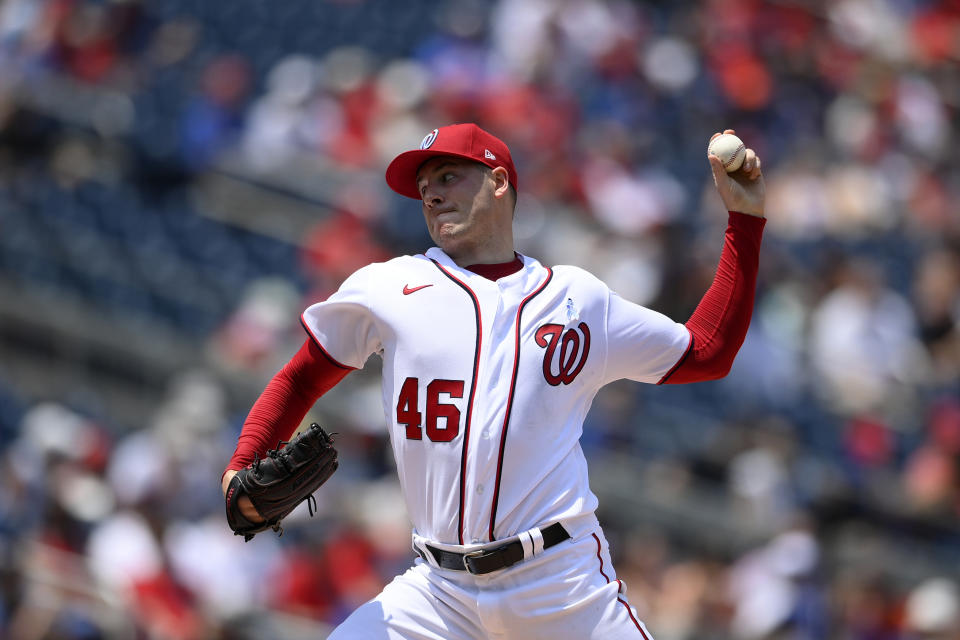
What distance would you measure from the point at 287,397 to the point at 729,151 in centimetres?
117

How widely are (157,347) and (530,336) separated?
5.66 metres

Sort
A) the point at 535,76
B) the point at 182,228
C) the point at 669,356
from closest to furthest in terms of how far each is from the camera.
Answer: the point at 669,356
the point at 182,228
the point at 535,76

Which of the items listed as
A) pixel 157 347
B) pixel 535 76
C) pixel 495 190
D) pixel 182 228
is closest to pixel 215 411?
pixel 157 347

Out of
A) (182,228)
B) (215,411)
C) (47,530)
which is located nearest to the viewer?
(47,530)

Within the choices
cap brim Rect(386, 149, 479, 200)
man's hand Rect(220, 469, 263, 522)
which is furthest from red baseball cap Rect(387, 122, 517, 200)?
man's hand Rect(220, 469, 263, 522)

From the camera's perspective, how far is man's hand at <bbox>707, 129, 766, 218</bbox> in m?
3.17

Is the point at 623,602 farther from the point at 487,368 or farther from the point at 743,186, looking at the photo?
the point at 743,186

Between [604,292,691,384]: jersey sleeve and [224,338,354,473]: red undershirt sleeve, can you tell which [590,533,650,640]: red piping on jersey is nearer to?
[604,292,691,384]: jersey sleeve

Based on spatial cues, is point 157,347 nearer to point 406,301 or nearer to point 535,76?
point 535,76

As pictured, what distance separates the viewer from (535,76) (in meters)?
10.3

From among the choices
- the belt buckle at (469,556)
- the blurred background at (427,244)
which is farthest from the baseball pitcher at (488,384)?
the blurred background at (427,244)

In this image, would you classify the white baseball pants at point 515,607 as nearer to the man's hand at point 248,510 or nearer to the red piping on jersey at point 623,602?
the red piping on jersey at point 623,602

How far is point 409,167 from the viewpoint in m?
3.22

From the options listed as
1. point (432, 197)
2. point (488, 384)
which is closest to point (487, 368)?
point (488, 384)
